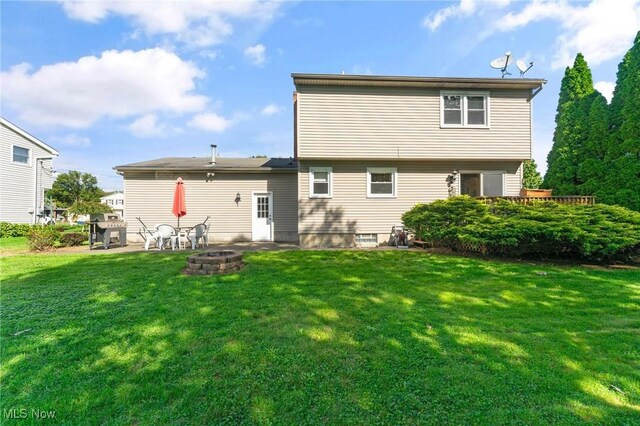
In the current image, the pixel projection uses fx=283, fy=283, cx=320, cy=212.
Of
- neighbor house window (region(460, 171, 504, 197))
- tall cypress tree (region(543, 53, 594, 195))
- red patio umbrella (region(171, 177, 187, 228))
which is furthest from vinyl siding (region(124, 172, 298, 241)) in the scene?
tall cypress tree (region(543, 53, 594, 195))

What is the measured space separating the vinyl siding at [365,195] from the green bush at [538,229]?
2.55 meters

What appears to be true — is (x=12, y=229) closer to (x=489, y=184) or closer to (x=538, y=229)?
(x=538, y=229)

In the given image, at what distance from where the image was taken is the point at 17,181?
1689 centimetres

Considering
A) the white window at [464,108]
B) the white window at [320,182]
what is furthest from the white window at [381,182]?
the white window at [464,108]

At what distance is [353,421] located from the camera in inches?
78.4

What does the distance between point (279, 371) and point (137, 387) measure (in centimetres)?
117

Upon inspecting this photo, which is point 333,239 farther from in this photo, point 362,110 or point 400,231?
point 362,110

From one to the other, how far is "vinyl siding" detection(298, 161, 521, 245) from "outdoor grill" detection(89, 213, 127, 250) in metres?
7.23

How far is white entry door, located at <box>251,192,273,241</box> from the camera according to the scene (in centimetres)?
1300

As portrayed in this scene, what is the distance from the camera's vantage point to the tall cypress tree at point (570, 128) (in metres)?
11.7

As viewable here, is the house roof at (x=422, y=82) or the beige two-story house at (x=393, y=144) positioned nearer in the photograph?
the house roof at (x=422, y=82)

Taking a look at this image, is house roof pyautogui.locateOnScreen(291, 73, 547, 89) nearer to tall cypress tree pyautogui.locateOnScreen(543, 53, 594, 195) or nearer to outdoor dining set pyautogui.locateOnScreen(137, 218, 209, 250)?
tall cypress tree pyautogui.locateOnScreen(543, 53, 594, 195)

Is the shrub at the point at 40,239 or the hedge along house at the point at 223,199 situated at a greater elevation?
the hedge along house at the point at 223,199

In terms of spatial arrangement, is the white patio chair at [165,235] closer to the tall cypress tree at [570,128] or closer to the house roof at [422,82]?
the house roof at [422,82]
